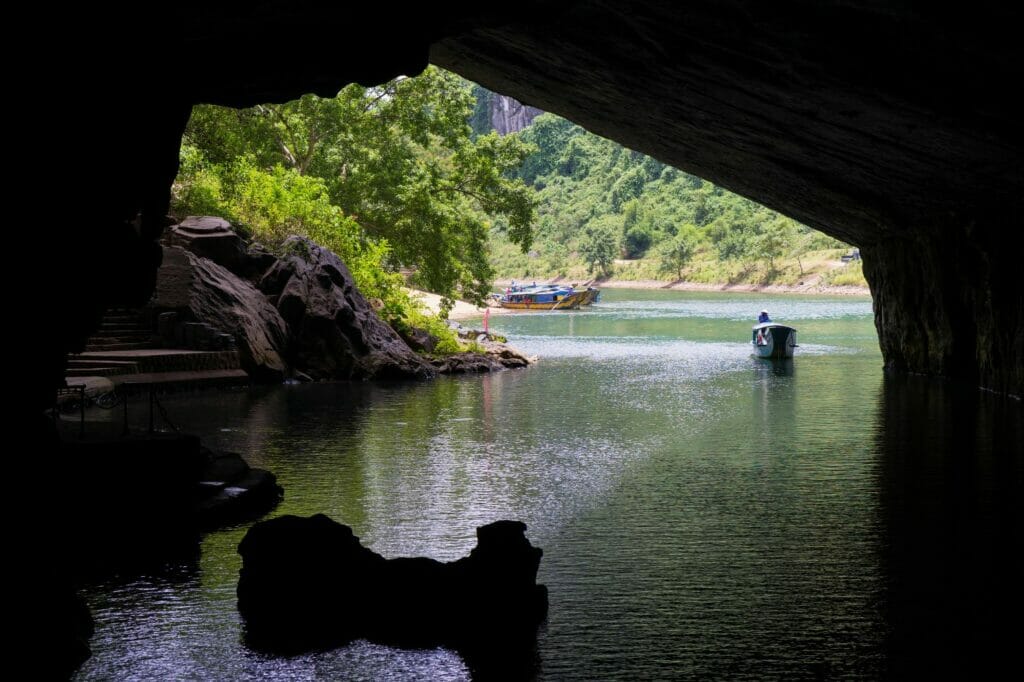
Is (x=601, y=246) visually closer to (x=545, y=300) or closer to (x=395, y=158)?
(x=545, y=300)

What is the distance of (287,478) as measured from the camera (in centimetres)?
1313

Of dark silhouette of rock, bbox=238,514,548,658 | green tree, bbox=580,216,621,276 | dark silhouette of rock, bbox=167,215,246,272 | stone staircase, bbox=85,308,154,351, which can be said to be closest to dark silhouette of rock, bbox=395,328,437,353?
dark silhouette of rock, bbox=167,215,246,272

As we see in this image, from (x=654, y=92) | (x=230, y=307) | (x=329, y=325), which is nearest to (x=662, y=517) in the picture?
(x=654, y=92)

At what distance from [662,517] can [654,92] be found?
5.43 m

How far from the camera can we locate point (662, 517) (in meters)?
11.3

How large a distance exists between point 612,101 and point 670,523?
21.5 feet

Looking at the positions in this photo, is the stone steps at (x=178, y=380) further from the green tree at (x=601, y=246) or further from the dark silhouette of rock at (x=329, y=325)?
the green tree at (x=601, y=246)

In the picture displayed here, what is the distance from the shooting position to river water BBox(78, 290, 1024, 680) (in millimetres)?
7305

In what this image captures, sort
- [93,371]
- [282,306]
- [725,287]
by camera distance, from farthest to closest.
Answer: [725,287] < [282,306] < [93,371]

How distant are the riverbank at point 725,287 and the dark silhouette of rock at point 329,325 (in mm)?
47474

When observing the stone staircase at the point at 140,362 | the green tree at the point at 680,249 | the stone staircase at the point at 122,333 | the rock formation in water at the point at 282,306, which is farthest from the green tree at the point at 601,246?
the stone staircase at the point at 122,333

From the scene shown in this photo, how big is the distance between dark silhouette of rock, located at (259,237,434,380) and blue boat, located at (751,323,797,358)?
30.2 ft

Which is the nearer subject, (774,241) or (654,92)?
(654,92)

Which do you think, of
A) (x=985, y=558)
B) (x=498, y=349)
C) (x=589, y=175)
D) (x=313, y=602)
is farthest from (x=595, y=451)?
(x=589, y=175)
